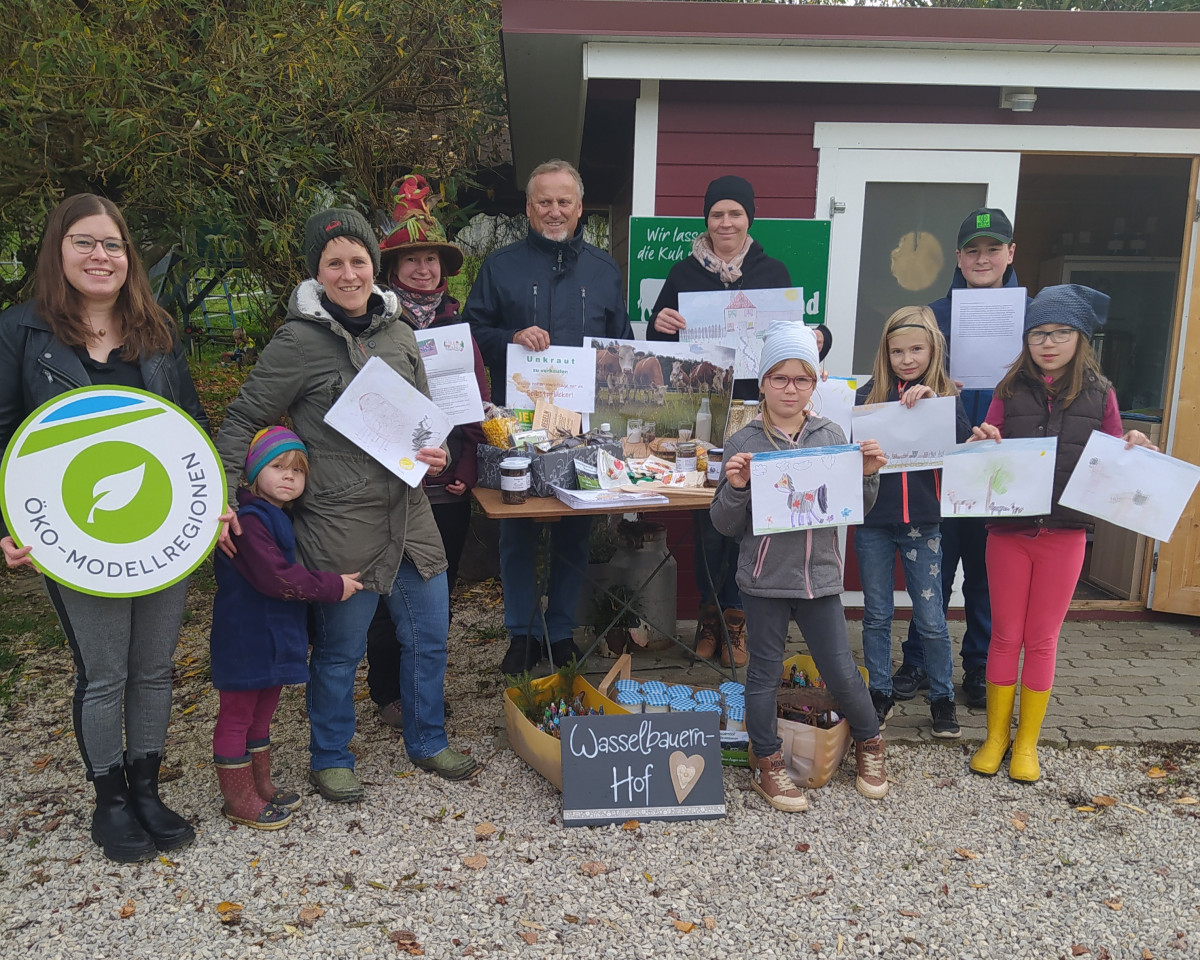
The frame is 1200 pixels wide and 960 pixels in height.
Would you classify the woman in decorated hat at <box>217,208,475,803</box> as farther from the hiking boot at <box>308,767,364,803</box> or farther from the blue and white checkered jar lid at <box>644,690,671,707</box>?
the blue and white checkered jar lid at <box>644,690,671,707</box>

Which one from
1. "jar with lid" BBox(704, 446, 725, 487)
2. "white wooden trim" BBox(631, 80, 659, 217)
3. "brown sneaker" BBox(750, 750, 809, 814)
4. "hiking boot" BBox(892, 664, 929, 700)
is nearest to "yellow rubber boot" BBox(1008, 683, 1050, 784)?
"hiking boot" BBox(892, 664, 929, 700)

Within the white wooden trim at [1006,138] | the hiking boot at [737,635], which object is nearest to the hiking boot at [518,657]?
the hiking boot at [737,635]

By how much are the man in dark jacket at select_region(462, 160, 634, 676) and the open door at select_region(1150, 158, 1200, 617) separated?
3308 mm

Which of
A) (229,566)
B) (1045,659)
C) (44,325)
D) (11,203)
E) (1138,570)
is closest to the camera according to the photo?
(44,325)

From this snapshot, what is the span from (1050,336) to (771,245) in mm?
1894

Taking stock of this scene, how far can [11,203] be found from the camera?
172 inches

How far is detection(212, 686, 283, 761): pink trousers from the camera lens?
2789 millimetres

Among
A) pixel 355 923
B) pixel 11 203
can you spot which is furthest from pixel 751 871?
pixel 11 203

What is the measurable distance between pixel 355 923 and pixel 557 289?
254 centimetres

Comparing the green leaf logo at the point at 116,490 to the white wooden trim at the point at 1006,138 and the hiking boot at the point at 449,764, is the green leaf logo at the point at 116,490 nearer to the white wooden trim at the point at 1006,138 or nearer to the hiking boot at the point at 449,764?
the hiking boot at the point at 449,764

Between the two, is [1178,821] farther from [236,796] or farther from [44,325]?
[44,325]

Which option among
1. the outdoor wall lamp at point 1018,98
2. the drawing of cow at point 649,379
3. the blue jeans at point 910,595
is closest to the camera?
the blue jeans at point 910,595

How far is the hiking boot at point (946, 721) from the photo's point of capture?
140 inches

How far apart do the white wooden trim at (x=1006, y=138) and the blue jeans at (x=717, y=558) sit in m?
2.28
